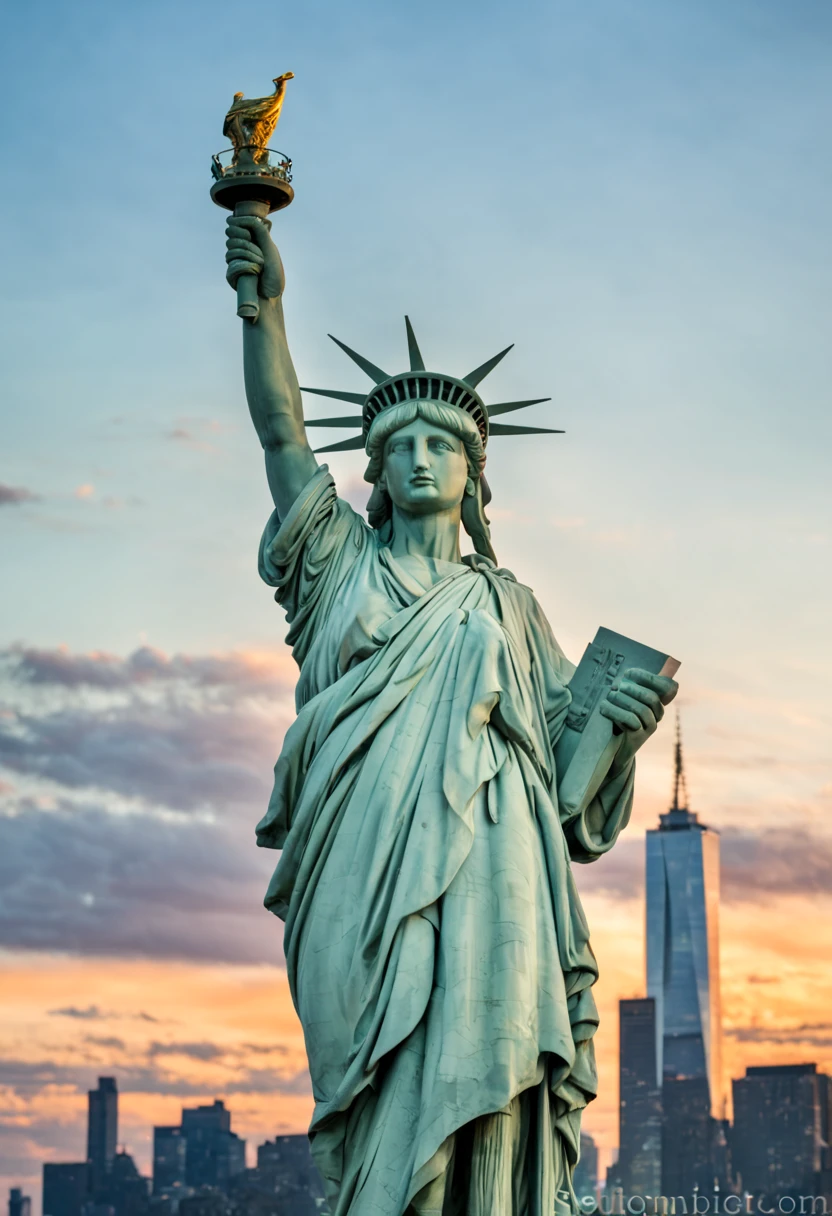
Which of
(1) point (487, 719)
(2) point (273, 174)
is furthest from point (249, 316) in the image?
(1) point (487, 719)

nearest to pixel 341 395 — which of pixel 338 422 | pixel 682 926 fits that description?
pixel 338 422

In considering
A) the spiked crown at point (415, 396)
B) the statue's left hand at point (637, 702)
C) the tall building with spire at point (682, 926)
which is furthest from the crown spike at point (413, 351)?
the tall building with spire at point (682, 926)

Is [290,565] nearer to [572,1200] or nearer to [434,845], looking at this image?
[434,845]

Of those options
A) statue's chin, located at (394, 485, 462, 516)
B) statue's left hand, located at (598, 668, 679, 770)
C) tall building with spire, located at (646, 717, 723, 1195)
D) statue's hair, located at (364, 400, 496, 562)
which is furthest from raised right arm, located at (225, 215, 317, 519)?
tall building with spire, located at (646, 717, 723, 1195)

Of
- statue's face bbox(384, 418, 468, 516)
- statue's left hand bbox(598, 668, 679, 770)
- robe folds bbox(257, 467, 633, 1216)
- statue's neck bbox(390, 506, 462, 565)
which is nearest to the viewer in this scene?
robe folds bbox(257, 467, 633, 1216)

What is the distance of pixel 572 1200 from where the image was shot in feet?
48.4

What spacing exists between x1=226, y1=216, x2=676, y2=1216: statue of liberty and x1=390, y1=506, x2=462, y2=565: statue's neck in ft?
0.06

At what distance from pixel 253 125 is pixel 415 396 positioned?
2135 mm

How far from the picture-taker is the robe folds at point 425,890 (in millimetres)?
14273

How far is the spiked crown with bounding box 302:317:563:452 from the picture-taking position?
16.3 meters

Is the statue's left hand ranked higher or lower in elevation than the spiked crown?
lower

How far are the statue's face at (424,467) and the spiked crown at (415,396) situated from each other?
0.25m

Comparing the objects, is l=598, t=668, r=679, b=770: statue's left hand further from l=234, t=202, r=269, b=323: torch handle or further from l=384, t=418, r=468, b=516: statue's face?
l=234, t=202, r=269, b=323: torch handle

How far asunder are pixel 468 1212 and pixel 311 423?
221 inches
